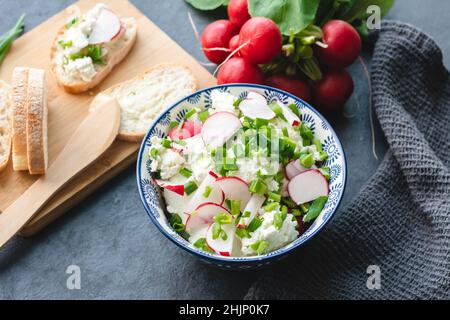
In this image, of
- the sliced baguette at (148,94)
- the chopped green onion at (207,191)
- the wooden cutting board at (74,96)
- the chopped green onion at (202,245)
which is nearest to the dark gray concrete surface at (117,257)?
the wooden cutting board at (74,96)

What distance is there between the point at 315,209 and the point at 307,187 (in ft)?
0.26

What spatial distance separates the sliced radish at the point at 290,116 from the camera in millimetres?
2146

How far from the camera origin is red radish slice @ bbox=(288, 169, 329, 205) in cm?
201

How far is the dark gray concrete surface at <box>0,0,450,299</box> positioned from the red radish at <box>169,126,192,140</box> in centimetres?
37

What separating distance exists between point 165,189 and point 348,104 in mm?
1016

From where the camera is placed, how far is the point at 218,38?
259 centimetres

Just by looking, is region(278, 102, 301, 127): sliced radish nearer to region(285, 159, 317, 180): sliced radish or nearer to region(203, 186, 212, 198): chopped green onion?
region(285, 159, 317, 180): sliced radish

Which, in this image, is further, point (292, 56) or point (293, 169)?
point (292, 56)

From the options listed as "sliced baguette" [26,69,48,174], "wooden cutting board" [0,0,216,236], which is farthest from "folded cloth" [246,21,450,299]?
"sliced baguette" [26,69,48,174]

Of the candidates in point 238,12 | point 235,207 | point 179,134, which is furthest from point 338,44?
point 235,207

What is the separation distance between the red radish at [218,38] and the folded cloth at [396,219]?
2.10ft

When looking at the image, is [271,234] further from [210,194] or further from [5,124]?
[5,124]

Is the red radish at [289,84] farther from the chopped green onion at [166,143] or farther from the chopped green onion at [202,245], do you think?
the chopped green onion at [202,245]

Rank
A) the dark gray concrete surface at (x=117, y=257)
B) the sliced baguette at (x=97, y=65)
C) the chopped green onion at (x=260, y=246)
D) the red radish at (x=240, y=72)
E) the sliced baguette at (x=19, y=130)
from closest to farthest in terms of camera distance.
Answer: the chopped green onion at (x=260, y=246)
the dark gray concrete surface at (x=117, y=257)
the sliced baguette at (x=19, y=130)
the red radish at (x=240, y=72)
the sliced baguette at (x=97, y=65)
